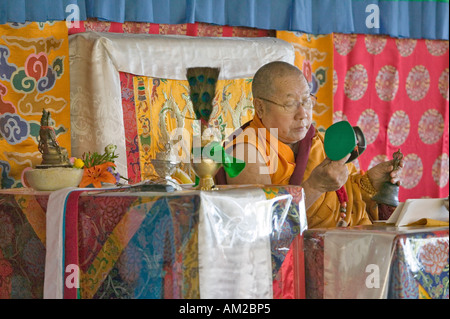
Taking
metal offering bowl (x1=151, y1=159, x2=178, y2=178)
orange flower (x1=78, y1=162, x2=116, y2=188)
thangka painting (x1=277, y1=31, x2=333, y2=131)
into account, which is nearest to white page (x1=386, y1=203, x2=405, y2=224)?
metal offering bowl (x1=151, y1=159, x2=178, y2=178)

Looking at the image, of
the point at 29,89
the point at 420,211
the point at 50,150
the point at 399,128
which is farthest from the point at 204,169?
the point at 399,128

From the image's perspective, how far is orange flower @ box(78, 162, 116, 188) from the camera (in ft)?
6.70

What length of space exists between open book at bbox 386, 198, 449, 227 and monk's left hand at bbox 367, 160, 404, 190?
35 centimetres

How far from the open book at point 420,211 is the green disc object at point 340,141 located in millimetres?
244

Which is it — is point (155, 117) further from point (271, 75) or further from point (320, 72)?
point (320, 72)

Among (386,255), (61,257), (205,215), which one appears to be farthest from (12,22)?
(386,255)

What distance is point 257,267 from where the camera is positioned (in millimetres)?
1733

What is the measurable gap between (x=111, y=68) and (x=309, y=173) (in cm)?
109

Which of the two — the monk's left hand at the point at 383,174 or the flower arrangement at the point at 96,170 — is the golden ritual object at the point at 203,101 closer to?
the flower arrangement at the point at 96,170

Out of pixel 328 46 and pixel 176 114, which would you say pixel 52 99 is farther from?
pixel 328 46

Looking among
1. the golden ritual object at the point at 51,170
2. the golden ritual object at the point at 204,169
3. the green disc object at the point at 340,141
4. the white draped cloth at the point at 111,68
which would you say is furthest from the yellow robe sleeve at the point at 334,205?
the white draped cloth at the point at 111,68

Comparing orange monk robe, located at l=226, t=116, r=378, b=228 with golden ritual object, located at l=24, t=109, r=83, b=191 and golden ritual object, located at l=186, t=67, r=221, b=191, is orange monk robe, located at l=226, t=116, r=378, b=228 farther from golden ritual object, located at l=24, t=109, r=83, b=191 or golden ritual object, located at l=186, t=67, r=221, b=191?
golden ritual object, located at l=24, t=109, r=83, b=191

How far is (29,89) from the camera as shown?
116 inches

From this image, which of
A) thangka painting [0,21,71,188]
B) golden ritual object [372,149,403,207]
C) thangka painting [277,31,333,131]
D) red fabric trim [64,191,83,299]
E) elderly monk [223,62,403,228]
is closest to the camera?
red fabric trim [64,191,83,299]
